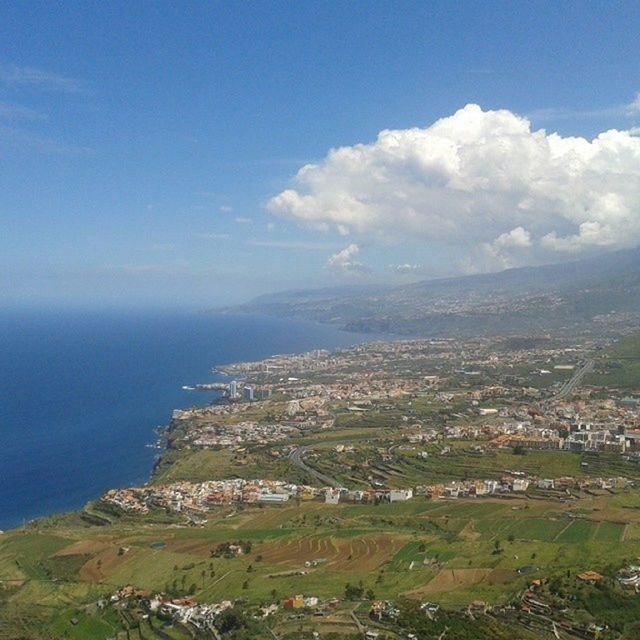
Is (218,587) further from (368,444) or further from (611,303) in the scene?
(611,303)

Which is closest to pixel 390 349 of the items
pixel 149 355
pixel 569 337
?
pixel 569 337

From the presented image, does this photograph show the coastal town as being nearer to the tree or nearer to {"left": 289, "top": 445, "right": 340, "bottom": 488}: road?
the tree

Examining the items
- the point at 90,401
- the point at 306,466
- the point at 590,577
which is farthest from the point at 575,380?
the point at 590,577

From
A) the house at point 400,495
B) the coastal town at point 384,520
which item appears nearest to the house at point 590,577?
the coastal town at point 384,520

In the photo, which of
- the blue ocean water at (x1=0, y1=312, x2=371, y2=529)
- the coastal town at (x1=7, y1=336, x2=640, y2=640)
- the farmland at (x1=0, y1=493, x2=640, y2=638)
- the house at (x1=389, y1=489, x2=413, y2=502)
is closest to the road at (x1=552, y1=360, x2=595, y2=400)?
the coastal town at (x1=7, y1=336, x2=640, y2=640)

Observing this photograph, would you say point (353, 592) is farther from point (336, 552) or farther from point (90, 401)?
point (90, 401)
